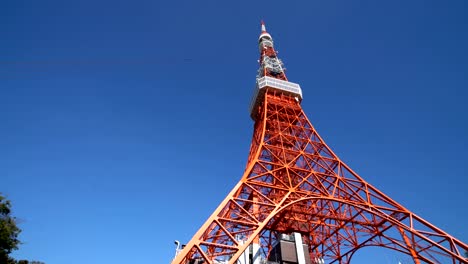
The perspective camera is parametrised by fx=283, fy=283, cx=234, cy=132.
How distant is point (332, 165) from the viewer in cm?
1534

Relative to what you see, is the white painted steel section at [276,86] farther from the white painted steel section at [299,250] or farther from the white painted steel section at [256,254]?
the white painted steel section at [256,254]

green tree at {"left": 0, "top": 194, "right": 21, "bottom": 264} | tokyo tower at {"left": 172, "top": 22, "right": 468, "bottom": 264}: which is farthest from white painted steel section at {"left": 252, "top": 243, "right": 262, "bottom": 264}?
green tree at {"left": 0, "top": 194, "right": 21, "bottom": 264}

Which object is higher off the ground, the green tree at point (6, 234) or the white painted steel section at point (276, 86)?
the white painted steel section at point (276, 86)

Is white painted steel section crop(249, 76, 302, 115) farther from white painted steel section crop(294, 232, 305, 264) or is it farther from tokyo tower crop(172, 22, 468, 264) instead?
white painted steel section crop(294, 232, 305, 264)

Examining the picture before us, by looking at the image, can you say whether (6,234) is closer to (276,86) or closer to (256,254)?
(256,254)

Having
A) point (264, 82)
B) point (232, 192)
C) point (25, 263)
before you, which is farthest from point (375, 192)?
point (25, 263)

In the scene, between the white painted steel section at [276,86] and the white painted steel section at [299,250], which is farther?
the white painted steel section at [276,86]

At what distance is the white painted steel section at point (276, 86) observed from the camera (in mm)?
20469

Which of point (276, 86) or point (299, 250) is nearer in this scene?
point (299, 250)

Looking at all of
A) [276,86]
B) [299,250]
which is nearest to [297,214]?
A: [299,250]

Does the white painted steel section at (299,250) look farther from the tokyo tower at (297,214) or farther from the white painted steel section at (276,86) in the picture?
the white painted steel section at (276,86)

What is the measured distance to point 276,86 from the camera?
20531 millimetres

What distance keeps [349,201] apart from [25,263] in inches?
569

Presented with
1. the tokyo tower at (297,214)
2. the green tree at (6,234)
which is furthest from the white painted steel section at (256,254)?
the green tree at (6,234)
